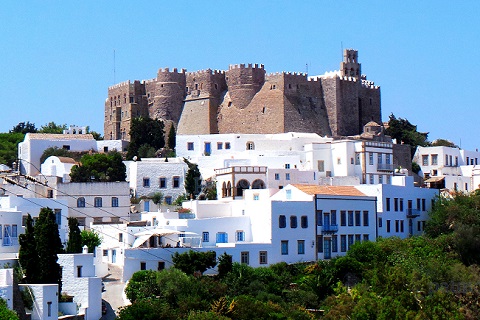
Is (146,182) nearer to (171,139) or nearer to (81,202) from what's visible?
(81,202)

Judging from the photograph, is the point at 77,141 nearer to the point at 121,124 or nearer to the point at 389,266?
the point at 121,124

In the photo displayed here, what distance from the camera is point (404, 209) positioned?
186 feet

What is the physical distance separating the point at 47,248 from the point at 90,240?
32.4ft

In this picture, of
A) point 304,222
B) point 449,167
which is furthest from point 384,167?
point 304,222

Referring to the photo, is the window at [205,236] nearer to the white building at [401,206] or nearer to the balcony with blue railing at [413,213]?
the white building at [401,206]

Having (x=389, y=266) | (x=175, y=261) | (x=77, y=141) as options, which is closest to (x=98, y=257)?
(x=175, y=261)

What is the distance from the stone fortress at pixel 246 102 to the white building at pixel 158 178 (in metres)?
11.2

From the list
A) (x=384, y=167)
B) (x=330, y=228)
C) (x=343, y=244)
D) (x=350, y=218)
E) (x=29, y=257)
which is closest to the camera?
(x=29, y=257)

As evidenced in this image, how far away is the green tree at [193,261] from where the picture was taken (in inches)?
1746

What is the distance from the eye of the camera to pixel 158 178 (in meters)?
64.6

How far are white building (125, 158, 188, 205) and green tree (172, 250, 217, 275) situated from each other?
18.8m

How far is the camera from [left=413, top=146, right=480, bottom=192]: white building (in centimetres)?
6981

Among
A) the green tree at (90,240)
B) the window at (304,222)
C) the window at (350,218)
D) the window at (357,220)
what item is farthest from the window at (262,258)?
the green tree at (90,240)

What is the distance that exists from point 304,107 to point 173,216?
25.5m
